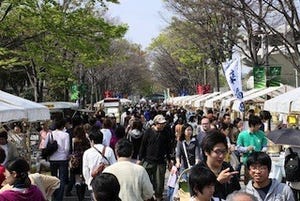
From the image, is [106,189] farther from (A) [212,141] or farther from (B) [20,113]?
(B) [20,113]

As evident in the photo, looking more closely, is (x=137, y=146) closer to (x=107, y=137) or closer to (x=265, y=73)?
(x=107, y=137)

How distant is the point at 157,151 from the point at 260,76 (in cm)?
1604

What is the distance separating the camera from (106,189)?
3.62 meters

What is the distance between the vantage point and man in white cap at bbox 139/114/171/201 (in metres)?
9.30

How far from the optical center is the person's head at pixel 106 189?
3602 millimetres

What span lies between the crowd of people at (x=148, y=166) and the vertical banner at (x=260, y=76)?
10.6m

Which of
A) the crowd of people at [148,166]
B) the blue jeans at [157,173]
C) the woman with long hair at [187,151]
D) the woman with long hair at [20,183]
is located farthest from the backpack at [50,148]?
the woman with long hair at [20,183]

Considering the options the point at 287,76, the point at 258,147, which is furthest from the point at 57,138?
the point at 287,76

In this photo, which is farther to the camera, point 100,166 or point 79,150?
point 79,150

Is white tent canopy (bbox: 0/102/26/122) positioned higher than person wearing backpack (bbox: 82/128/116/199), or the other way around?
white tent canopy (bbox: 0/102/26/122)

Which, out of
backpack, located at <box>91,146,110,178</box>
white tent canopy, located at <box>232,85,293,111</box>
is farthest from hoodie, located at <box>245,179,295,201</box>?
white tent canopy, located at <box>232,85,293,111</box>

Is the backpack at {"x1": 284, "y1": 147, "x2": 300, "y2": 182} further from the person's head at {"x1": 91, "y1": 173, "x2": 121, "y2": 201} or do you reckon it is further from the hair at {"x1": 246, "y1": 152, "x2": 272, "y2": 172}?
the person's head at {"x1": 91, "y1": 173, "x2": 121, "y2": 201}

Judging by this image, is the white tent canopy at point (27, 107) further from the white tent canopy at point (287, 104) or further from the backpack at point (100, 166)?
the white tent canopy at point (287, 104)

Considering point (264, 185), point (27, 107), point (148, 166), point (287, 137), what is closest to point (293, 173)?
point (287, 137)
